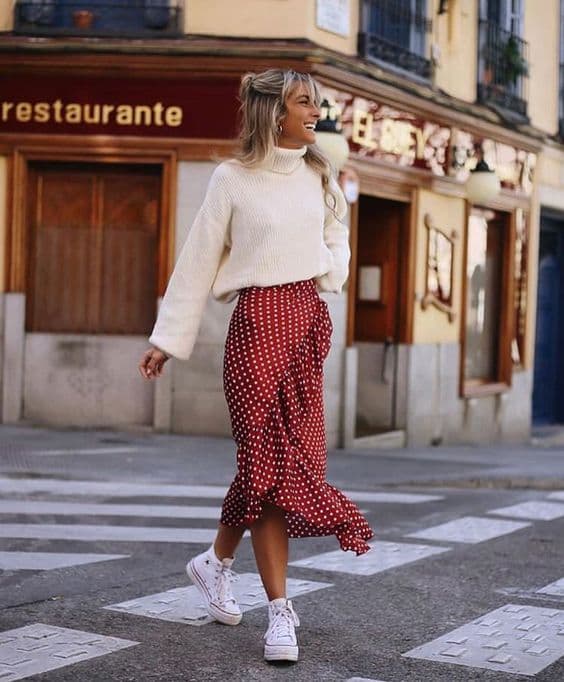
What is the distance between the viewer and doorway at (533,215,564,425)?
2000 centimetres

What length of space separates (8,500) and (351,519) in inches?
167

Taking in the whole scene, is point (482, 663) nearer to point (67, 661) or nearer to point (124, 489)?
point (67, 661)

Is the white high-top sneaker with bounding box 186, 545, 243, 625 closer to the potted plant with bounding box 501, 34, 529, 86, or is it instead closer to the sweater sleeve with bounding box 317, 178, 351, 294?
the sweater sleeve with bounding box 317, 178, 351, 294

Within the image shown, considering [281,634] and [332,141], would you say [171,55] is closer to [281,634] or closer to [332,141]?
[332,141]

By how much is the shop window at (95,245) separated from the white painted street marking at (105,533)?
5.95 m

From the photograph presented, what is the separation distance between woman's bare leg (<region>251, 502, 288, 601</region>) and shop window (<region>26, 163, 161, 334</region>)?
880 cm

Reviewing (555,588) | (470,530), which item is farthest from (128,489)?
(555,588)

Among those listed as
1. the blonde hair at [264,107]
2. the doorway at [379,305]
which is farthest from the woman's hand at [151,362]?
the doorway at [379,305]

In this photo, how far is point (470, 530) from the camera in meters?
7.69

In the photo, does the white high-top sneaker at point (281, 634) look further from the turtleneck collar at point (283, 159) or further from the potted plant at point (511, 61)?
the potted plant at point (511, 61)

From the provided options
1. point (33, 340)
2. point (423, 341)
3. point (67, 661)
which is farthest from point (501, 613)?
point (423, 341)

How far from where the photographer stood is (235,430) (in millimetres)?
4605

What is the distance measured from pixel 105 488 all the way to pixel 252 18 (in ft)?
18.4

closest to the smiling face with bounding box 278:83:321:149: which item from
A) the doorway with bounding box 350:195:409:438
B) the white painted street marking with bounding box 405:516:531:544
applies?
the white painted street marking with bounding box 405:516:531:544
